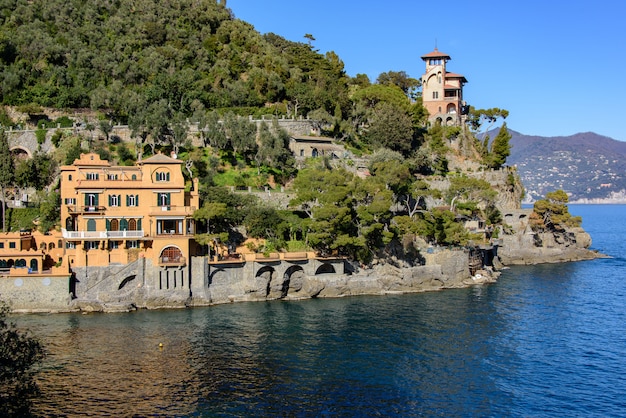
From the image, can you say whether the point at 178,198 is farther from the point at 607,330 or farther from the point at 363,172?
the point at 607,330

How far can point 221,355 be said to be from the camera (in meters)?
43.0

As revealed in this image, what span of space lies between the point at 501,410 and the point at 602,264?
56.5 meters

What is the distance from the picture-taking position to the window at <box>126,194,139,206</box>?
59.1 meters

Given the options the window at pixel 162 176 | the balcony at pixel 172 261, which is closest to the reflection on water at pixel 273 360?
the balcony at pixel 172 261

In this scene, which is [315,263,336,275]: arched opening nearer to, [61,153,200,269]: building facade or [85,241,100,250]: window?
[61,153,200,269]: building facade

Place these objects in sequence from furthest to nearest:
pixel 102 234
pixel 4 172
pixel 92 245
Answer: pixel 4 172 < pixel 92 245 < pixel 102 234

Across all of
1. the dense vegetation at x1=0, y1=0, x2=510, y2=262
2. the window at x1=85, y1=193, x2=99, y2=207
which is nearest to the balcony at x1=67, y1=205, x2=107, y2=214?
the window at x1=85, y1=193, x2=99, y2=207

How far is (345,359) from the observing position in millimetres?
42719

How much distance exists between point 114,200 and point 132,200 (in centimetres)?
158

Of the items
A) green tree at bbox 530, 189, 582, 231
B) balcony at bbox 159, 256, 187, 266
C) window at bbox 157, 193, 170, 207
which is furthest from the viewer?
green tree at bbox 530, 189, 582, 231

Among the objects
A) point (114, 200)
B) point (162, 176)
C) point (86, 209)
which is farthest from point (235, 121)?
point (86, 209)

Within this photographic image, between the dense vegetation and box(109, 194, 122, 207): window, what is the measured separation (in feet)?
25.2

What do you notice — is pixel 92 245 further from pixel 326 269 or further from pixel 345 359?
pixel 345 359

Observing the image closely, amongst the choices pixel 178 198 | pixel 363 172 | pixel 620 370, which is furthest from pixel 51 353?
pixel 363 172
